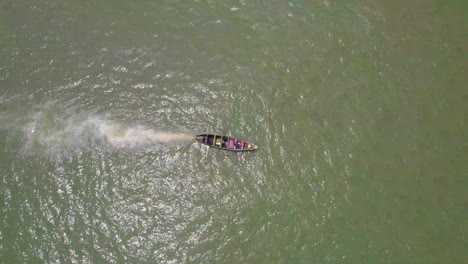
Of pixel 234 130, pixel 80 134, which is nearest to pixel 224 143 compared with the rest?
pixel 234 130

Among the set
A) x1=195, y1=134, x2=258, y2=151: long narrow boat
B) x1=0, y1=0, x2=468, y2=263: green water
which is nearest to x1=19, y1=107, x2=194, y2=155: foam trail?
x1=0, y1=0, x2=468, y2=263: green water

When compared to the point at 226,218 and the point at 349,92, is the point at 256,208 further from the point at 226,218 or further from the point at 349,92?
the point at 349,92

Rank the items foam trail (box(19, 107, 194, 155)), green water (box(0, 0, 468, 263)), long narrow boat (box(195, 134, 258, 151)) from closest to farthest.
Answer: green water (box(0, 0, 468, 263)) → long narrow boat (box(195, 134, 258, 151)) → foam trail (box(19, 107, 194, 155))

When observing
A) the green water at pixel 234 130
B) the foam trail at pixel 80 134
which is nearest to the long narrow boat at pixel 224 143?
the green water at pixel 234 130

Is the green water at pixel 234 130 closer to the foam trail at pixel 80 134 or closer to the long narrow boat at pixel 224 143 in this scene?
the foam trail at pixel 80 134

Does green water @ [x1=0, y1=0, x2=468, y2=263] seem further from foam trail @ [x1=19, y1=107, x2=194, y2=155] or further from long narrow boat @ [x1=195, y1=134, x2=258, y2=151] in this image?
long narrow boat @ [x1=195, y1=134, x2=258, y2=151]
